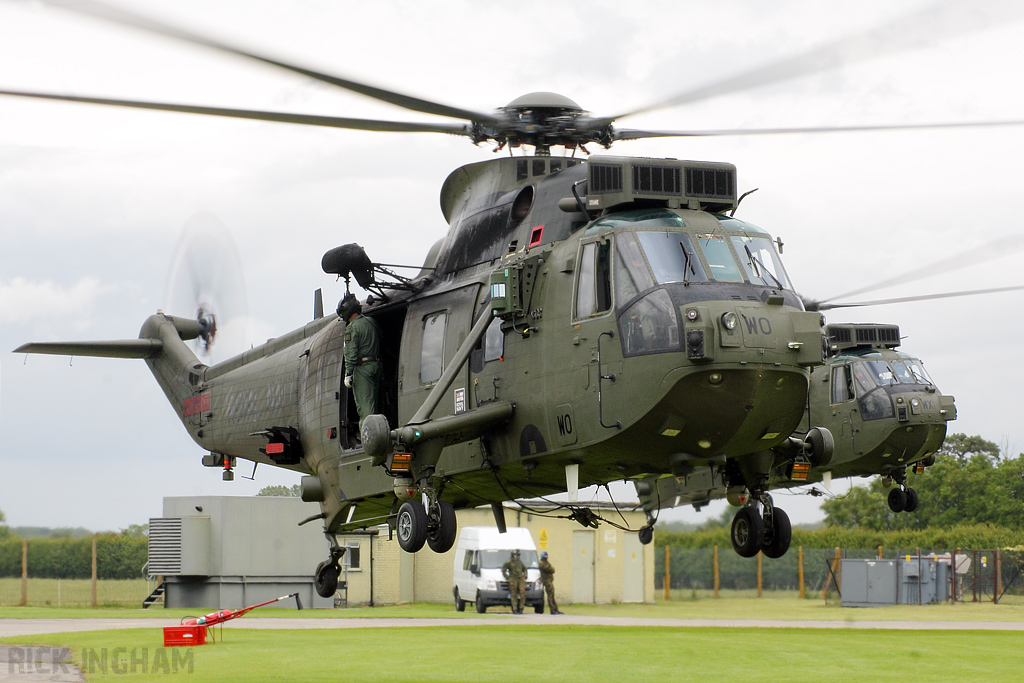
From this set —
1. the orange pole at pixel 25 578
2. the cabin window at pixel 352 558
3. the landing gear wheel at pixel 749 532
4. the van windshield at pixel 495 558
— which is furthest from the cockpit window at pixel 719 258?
the orange pole at pixel 25 578

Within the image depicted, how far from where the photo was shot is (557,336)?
13.2m

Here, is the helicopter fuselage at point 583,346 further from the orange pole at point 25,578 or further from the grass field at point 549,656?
the orange pole at point 25,578

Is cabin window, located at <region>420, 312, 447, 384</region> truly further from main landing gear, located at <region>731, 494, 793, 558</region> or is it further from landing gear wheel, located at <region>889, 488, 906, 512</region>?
landing gear wheel, located at <region>889, 488, 906, 512</region>

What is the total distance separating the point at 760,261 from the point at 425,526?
196 inches

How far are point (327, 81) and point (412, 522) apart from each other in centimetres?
518

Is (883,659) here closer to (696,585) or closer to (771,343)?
(771,343)

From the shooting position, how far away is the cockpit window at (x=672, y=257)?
40.5 ft

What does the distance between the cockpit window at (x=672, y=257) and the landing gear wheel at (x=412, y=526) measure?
4.13 m

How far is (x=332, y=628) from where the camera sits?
2703cm

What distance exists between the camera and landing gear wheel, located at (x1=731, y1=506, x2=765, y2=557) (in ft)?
48.0

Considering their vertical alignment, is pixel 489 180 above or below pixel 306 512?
above

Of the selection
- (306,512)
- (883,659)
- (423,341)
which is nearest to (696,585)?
(306,512)

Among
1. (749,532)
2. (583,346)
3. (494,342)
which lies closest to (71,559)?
(494,342)

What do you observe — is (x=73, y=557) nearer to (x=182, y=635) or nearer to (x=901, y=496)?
(x=182, y=635)
